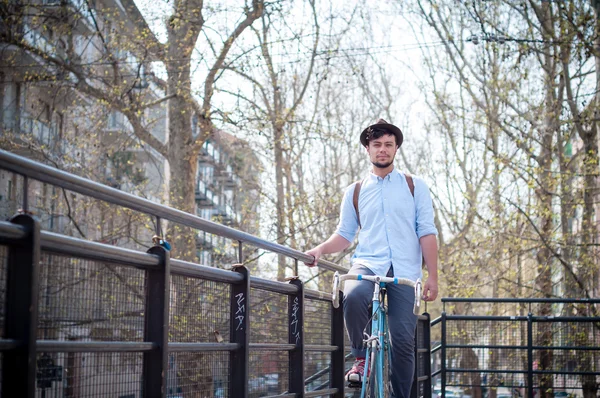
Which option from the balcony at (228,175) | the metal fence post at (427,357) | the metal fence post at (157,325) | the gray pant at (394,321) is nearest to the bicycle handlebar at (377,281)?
the gray pant at (394,321)

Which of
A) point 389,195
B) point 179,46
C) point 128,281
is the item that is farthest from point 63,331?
point 179,46

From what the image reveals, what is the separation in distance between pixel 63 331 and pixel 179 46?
63.7ft

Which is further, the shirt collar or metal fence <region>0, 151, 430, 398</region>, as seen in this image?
the shirt collar

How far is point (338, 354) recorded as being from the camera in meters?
7.12

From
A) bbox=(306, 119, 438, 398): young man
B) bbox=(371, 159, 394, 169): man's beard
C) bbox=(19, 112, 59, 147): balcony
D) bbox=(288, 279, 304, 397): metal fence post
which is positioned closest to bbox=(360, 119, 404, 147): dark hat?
bbox=(306, 119, 438, 398): young man

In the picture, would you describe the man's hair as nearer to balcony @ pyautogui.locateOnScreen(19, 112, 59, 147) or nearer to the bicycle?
the bicycle

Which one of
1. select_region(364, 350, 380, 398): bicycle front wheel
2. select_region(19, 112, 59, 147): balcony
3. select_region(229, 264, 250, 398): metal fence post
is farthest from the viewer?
select_region(19, 112, 59, 147): balcony

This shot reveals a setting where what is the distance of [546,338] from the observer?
45.8 feet

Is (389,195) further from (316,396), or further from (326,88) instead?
(326,88)

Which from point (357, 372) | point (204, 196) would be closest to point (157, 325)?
point (357, 372)

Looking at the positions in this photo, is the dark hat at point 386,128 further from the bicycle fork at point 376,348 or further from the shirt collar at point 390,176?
the bicycle fork at point 376,348

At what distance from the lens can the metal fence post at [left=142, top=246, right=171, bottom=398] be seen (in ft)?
12.9

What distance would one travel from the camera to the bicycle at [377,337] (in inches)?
207

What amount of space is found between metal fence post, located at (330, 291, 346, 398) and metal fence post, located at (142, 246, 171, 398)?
3.17 metres
